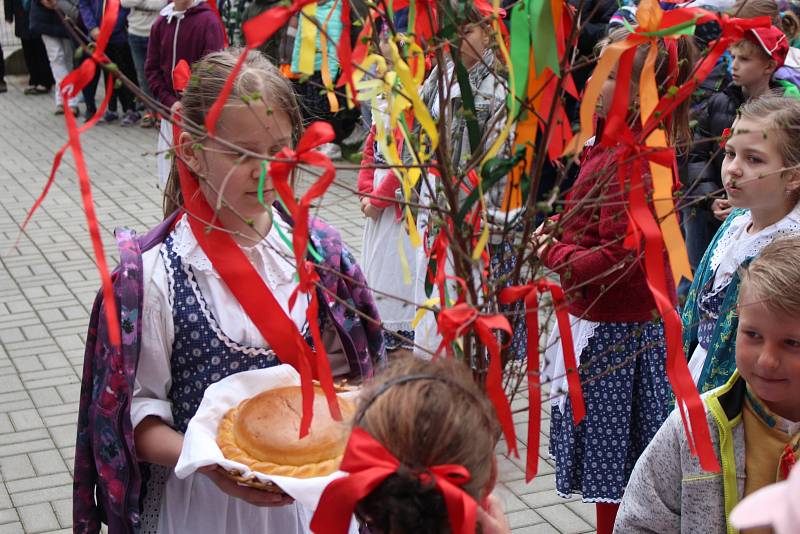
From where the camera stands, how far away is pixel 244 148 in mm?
2109

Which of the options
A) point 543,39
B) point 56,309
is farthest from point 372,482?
point 56,309

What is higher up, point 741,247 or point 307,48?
point 307,48

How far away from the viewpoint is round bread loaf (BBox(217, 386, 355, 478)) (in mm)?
1883

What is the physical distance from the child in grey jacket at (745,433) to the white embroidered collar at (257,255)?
2.83ft

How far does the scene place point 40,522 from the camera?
150 inches

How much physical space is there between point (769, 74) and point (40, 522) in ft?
11.6

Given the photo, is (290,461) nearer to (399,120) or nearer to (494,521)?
(494,521)

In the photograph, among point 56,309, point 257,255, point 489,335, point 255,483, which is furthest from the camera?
point 56,309

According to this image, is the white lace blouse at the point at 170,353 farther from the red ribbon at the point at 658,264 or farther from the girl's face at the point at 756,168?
the girl's face at the point at 756,168

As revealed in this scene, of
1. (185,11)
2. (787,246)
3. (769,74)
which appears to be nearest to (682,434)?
(787,246)

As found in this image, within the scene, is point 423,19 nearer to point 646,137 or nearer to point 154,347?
point 646,137

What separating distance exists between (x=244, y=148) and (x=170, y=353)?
1.48 feet

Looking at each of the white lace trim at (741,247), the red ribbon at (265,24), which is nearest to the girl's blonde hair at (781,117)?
the white lace trim at (741,247)

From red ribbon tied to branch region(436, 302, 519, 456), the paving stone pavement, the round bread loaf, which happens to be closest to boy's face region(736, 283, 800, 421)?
the paving stone pavement
